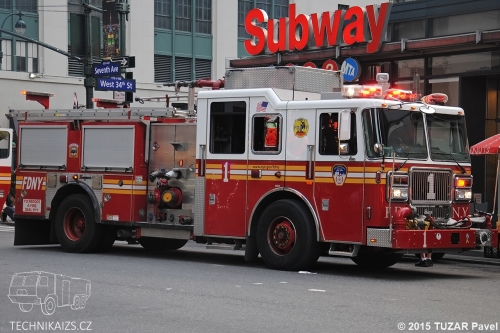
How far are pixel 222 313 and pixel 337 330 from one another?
1.48 m

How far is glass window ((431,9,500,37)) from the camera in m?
22.5

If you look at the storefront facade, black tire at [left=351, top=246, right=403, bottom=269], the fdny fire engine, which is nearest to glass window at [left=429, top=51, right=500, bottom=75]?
the storefront facade

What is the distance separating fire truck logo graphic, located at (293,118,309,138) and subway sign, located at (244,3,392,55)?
10.7 metres

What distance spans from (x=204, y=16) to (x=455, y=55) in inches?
1046

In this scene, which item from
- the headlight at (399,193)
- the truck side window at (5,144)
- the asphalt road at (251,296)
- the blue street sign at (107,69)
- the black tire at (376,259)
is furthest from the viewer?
the truck side window at (5,144)

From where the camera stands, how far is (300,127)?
47.4 feet

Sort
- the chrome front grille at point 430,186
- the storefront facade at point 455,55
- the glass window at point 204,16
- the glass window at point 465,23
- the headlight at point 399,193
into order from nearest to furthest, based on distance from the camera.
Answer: the headlight at point 399,193 → the chrome front grille at point 430,186 → the glass window at point 465,23 → the storefront facade at point 455,55 → the glass window at point 204,16

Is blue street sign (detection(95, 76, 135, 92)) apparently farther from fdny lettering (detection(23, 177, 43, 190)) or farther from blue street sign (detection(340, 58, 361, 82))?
fdny lettering (detection(23, 177, 43, 190))

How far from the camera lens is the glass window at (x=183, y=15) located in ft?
156

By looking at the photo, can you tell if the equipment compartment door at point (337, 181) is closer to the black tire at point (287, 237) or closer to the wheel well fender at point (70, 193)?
the black tire at point (287, 237)

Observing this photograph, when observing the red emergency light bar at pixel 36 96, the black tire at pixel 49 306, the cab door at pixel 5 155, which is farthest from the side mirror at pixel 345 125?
the cab door at pixel 5 155

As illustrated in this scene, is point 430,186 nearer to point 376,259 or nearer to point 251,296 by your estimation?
point 376,259

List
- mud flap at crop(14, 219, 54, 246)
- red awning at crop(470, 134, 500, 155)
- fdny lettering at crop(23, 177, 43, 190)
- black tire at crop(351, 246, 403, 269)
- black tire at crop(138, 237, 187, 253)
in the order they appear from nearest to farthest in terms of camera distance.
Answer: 1. black tire at crop(351, 246, 403, 269)
2. red awning at crop(470, 134, 500, 155)
3. fdny lettering at crop(23, 177, 43, 190)
4. black tire at crop(138, 237, 187, 253)
5. mud flap at crop(14, 219, 54, 246)

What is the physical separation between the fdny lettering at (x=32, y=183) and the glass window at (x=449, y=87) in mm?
10945
